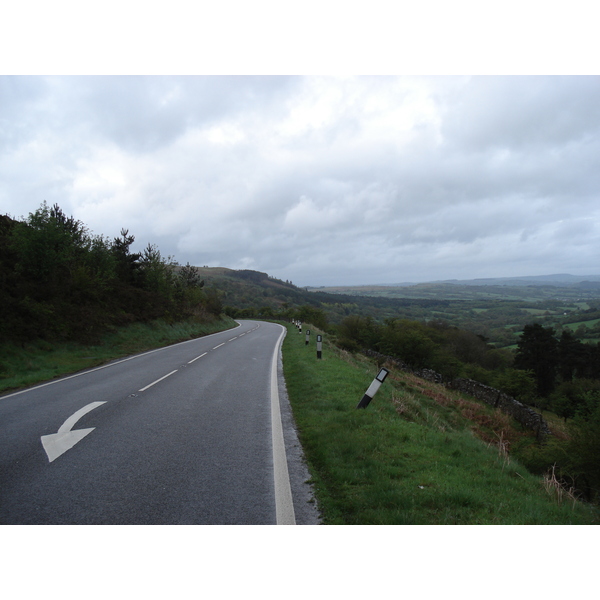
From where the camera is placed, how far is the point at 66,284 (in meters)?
17.4

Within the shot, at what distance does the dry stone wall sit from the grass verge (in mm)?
14584

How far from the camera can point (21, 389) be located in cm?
916

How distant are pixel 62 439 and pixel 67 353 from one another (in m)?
10.7

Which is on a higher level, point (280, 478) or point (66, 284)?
point (66, 284)

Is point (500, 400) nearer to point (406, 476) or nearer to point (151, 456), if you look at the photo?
point (406, 476)

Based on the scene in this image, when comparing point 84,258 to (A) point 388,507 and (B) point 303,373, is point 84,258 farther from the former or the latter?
(A) point 388,507

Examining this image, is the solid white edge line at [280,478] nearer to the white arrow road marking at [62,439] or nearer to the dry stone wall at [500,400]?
the white arrow road marking at [62,439]

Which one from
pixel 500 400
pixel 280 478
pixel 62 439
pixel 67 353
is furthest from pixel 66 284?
pixel 500 400

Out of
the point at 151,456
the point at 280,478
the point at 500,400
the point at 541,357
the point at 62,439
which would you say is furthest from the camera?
the point at 541,357

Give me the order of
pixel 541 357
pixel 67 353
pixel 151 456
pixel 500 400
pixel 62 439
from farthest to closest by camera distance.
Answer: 1. pixel 541 357
2. pixel 500 400
3. pixel 67 353
4. pixel 62 439
5. pixel 151 456

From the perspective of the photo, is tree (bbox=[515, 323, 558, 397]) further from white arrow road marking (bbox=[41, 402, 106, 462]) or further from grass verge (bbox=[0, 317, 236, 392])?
white arrow road marking (bbox=[41, 402, 106, 462])

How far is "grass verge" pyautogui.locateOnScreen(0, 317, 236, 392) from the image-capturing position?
10.7 metres

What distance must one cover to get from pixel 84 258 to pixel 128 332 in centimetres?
533

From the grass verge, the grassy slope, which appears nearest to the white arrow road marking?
the grassy slope
